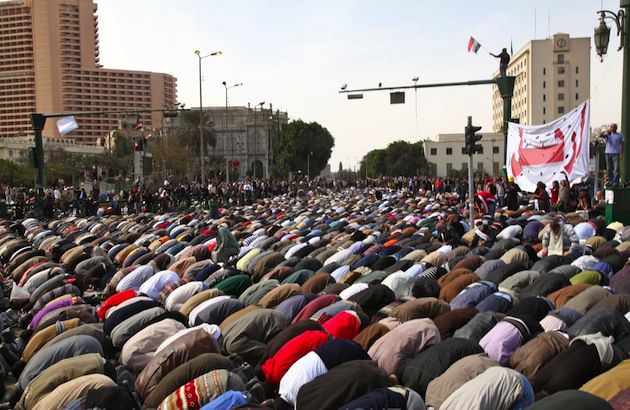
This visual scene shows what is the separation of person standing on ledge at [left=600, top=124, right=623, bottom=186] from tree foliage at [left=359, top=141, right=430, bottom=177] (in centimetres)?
8898

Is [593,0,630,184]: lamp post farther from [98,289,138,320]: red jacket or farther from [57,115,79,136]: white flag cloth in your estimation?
[57,115,79,136]: white flag cloth

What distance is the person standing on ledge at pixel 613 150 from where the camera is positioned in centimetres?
1513

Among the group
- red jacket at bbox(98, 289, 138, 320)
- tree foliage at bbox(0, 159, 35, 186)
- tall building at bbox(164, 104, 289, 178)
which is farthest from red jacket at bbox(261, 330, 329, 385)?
tall building at bbox(164, 104, 289, 178)

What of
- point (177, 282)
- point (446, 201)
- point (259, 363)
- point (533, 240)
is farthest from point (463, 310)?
point (446, 201)

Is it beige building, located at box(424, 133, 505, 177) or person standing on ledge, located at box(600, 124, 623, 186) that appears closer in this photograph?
person standing on ledge, located at box(600, 124, 623, 186)

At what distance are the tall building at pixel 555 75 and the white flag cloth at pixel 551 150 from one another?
86116mm

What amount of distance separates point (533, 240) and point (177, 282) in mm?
7523

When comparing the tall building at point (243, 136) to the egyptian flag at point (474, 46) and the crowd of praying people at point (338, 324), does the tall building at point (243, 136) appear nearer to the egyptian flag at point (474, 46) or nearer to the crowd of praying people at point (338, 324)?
the egyptian flag at point (474, 46)

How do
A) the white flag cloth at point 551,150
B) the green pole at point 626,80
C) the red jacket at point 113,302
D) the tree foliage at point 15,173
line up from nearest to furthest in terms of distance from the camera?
the red jacket at point 113,302
the green pole at point 626,80
the white flag cloth at point 551,150
the tree foliage at point 15,173

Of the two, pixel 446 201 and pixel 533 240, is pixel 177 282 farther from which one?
pixel 446 201

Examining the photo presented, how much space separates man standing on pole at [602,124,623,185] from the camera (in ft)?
49.6

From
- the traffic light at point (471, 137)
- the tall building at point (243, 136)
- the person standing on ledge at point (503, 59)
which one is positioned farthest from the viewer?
the tall building at point (243, 136)

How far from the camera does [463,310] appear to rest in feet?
27.3

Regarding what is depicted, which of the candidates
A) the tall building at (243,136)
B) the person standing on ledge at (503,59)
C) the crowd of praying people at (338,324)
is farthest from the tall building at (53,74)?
the crowd of praying people at (338,324)
